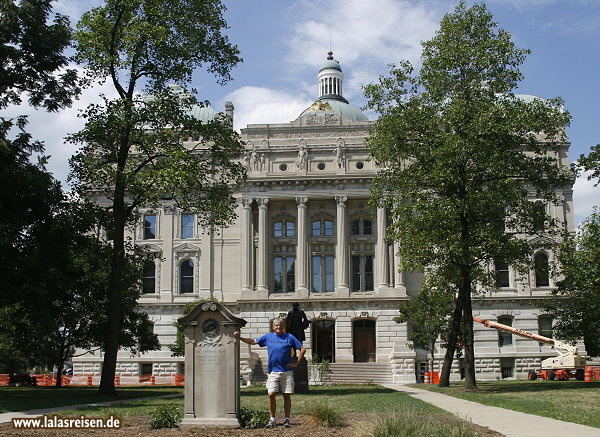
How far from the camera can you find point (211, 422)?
43.6 feet

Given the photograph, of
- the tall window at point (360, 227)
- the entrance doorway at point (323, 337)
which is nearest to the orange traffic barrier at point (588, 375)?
the entrance doorway at point (323, 337)

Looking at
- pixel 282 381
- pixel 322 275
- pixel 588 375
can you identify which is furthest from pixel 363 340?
pixel 282 381

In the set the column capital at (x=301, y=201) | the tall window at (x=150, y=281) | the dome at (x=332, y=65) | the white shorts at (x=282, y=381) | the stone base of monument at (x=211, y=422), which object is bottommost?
the stone base of monument at (x=211, y=422)

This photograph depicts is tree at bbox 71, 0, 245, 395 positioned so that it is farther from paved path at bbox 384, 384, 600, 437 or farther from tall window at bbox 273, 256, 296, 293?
tall window at bbox 273, 256, 296, 293

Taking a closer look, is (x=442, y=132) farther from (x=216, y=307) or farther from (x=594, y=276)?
(x=216, y=307)

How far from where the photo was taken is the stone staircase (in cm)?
5097

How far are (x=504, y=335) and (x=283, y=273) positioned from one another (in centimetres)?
1779

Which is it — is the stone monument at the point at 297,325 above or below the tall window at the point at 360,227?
below

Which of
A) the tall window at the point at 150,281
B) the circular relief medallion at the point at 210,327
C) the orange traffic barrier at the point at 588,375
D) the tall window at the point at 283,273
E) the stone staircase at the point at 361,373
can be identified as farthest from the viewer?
the tall window at the point at 150,281

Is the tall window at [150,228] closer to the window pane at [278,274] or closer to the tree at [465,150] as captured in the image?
the window pane at [278,274]

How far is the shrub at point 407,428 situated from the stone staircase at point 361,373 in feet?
130

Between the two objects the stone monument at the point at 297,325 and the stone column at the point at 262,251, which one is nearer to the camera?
the stone monument at the point at 297,325

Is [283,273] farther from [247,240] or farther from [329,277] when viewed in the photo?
[247,240]

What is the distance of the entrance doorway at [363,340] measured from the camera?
56594 millimetres
